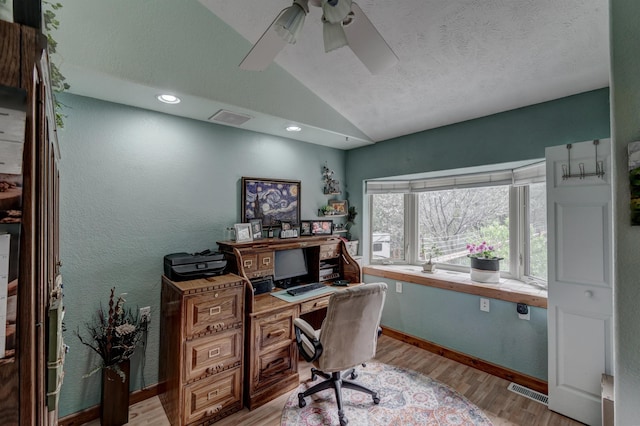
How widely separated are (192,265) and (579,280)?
285cm

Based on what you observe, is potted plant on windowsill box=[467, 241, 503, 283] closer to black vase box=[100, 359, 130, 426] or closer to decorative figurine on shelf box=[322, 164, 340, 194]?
decorative figurine on shelf box=[322, 164, 340, 194]

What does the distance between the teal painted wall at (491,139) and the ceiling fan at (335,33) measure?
1685mm

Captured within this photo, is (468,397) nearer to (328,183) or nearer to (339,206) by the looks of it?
(339,206)

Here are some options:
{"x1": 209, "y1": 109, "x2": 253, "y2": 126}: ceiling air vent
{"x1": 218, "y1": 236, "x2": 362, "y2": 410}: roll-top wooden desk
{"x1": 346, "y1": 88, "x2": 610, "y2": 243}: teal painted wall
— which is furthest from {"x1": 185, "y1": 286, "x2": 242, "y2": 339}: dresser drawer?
{"x1": 346, "y1": 88, "x2": 610, "y2": 243}: teal painted wall

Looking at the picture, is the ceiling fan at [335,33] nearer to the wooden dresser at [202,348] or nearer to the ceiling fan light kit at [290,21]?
the ceiling fan light kit at [290,21]

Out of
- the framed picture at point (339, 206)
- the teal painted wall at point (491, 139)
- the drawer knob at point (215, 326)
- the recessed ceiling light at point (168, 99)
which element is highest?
the recessed ceiling light at point (168, 99)

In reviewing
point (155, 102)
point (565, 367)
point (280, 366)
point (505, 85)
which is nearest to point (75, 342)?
point (280, 366)

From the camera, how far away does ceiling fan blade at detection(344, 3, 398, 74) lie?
48.9 inches

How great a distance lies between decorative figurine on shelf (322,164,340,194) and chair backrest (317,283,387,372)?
170 cm

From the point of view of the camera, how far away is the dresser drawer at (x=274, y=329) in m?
2.23

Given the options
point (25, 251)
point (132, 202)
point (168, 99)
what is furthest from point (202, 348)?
point (168, 99)

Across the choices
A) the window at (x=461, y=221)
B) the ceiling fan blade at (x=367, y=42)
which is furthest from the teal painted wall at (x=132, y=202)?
the window at (x=461, y=221)

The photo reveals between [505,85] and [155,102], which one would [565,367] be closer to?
[505,85]

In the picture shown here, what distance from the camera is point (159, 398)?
89.7 inches
